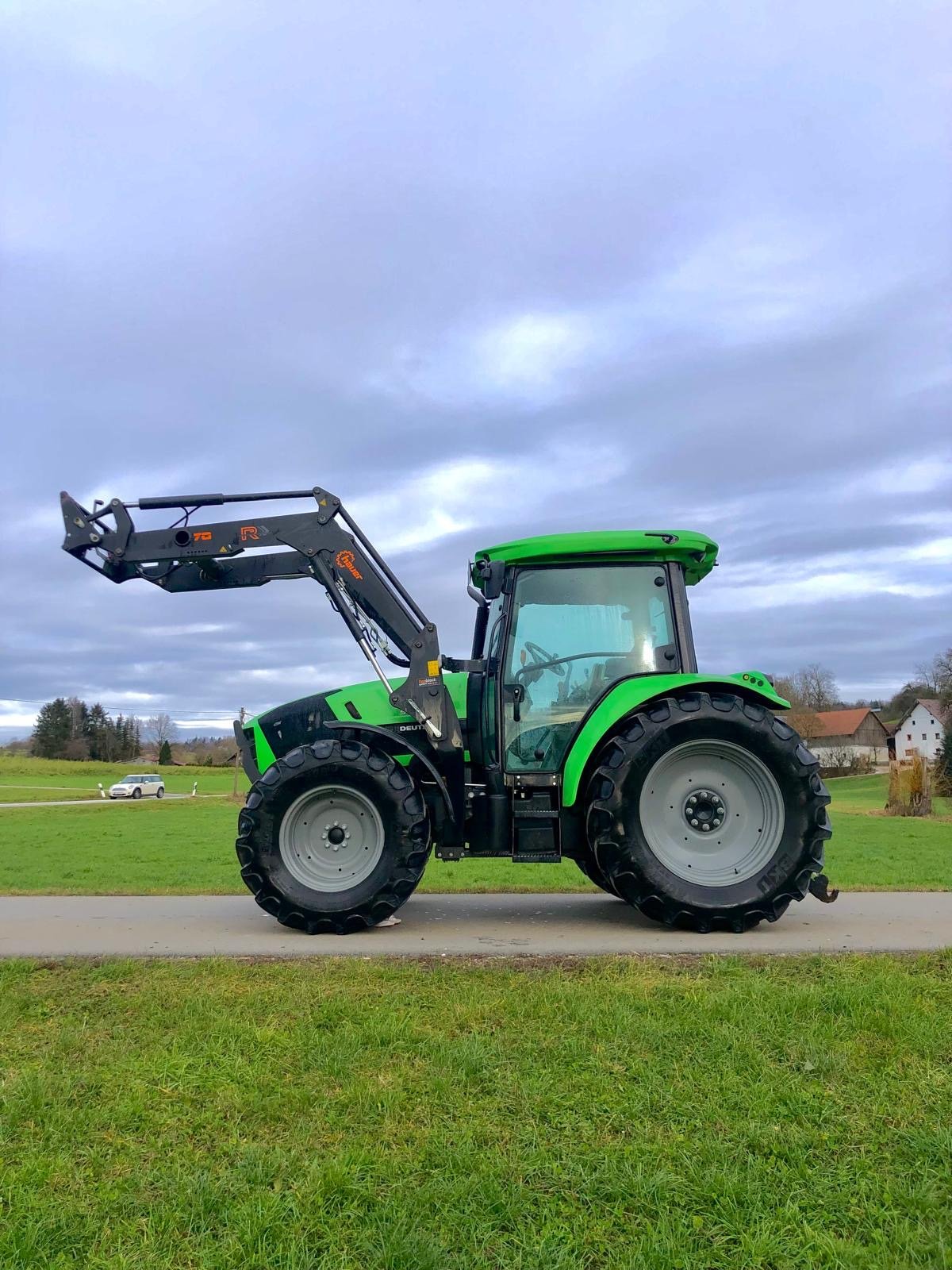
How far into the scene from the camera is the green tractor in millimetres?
6363

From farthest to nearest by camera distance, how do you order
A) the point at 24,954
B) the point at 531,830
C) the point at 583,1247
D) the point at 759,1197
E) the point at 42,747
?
1. the point at 42,747
2. the point at 531,830
3. the point at 24,954
4. the point at 759,1197
5. the point at 583,1247

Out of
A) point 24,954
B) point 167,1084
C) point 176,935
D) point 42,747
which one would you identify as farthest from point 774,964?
point 42,747

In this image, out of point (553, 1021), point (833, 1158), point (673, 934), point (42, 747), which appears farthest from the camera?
point (42, 747)

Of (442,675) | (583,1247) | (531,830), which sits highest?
(442,675)

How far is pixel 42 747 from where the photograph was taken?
10025 centimetres

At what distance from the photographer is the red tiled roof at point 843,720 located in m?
103

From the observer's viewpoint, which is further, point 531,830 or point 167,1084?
point 531,830

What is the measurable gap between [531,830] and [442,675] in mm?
1369

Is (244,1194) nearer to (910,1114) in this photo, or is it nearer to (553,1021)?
(553,1021)

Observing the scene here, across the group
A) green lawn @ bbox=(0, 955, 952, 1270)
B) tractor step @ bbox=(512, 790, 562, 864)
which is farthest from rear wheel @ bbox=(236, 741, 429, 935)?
green lawn @ bbox=(0, 955, 952, 1270)

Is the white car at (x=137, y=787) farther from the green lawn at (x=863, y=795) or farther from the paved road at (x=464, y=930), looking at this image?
the paved road at (x=464, y=930)

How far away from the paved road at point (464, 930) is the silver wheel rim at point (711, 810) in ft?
1.63

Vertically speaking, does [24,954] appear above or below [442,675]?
below

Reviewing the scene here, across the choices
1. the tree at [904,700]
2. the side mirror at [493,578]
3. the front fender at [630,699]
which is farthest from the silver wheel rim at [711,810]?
the tree at [904,700]
